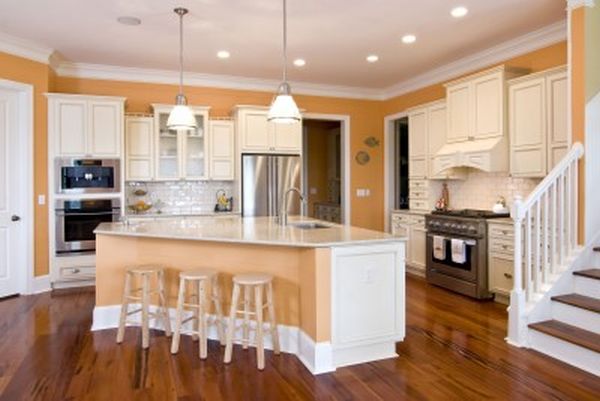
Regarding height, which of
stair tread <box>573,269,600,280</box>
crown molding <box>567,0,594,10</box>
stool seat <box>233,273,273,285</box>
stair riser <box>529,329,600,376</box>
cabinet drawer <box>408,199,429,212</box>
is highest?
crown molding <box>567,0,594,10</box>

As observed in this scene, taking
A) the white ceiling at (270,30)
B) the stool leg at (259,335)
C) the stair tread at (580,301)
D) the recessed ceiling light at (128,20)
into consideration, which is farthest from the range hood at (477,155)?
the recessed ceiling light at (128,20)

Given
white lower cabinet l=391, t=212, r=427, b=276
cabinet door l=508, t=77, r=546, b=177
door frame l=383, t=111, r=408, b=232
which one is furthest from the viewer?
door frame l=383, t=111, r=408, b=232

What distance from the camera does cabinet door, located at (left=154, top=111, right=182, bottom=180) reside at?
5854 mm

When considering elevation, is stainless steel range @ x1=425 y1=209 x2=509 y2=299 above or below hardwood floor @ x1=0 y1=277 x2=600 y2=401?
above

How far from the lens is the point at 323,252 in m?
2.99

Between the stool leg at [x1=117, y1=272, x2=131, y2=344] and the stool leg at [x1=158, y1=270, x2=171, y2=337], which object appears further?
the stool leg at [x1=158, y1=270, x2=171, y2=337]

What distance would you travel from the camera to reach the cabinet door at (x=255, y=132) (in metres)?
6.04

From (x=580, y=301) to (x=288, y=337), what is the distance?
7.62 feet

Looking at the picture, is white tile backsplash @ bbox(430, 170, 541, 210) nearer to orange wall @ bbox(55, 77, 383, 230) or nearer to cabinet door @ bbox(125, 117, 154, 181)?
orange wall @ bbox(55, 77, 383, 230)

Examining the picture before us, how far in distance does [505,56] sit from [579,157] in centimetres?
204

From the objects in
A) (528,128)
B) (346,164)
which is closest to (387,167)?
(346,164)

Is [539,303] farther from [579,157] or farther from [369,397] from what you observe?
[369,397]

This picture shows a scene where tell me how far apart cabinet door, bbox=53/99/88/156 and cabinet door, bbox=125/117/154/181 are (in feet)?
1.82

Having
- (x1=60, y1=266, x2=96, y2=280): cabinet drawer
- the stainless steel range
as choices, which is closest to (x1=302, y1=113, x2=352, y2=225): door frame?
the stainless steel range
